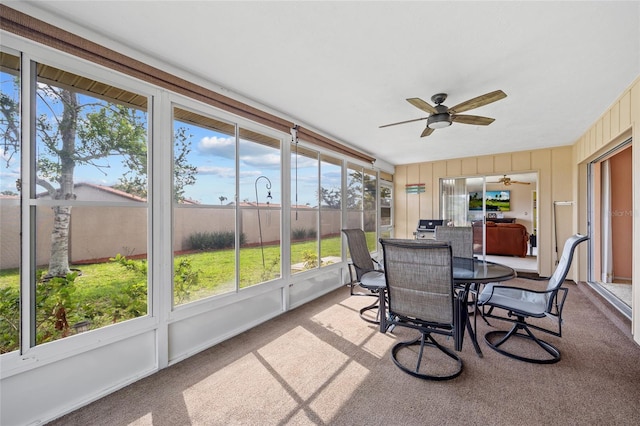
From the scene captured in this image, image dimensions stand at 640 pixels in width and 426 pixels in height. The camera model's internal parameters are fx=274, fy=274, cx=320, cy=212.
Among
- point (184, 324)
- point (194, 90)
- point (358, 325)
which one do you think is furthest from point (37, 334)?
point (358, 325)

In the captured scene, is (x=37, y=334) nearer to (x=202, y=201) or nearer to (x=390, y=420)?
(x=202, y=201)

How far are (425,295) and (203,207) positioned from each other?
215cm

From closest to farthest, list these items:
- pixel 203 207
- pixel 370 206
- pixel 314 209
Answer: pixel 203 207 < pixel 314 209 < pixel 370 206

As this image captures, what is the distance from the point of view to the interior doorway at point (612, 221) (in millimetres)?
4160

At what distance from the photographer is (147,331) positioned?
219 cm

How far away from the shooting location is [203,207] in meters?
2.70

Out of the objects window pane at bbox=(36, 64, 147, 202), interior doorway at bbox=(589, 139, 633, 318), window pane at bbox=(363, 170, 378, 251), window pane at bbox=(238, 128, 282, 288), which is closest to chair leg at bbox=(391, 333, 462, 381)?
window pane at bbox=(238, 128, 282, 288)

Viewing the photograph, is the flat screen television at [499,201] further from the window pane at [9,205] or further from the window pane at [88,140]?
the window pane at [9,205]

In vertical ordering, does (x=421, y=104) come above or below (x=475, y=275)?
above

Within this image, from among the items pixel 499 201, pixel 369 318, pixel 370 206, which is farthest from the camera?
pixel 499 201

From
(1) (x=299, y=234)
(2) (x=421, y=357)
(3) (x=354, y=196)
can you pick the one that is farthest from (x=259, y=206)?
(3) (x=354, y=196)

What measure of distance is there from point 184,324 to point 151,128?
5.62ft

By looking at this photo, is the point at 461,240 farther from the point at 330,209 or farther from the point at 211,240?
the point at 211,240

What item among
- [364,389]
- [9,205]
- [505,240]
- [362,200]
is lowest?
[364,389]
